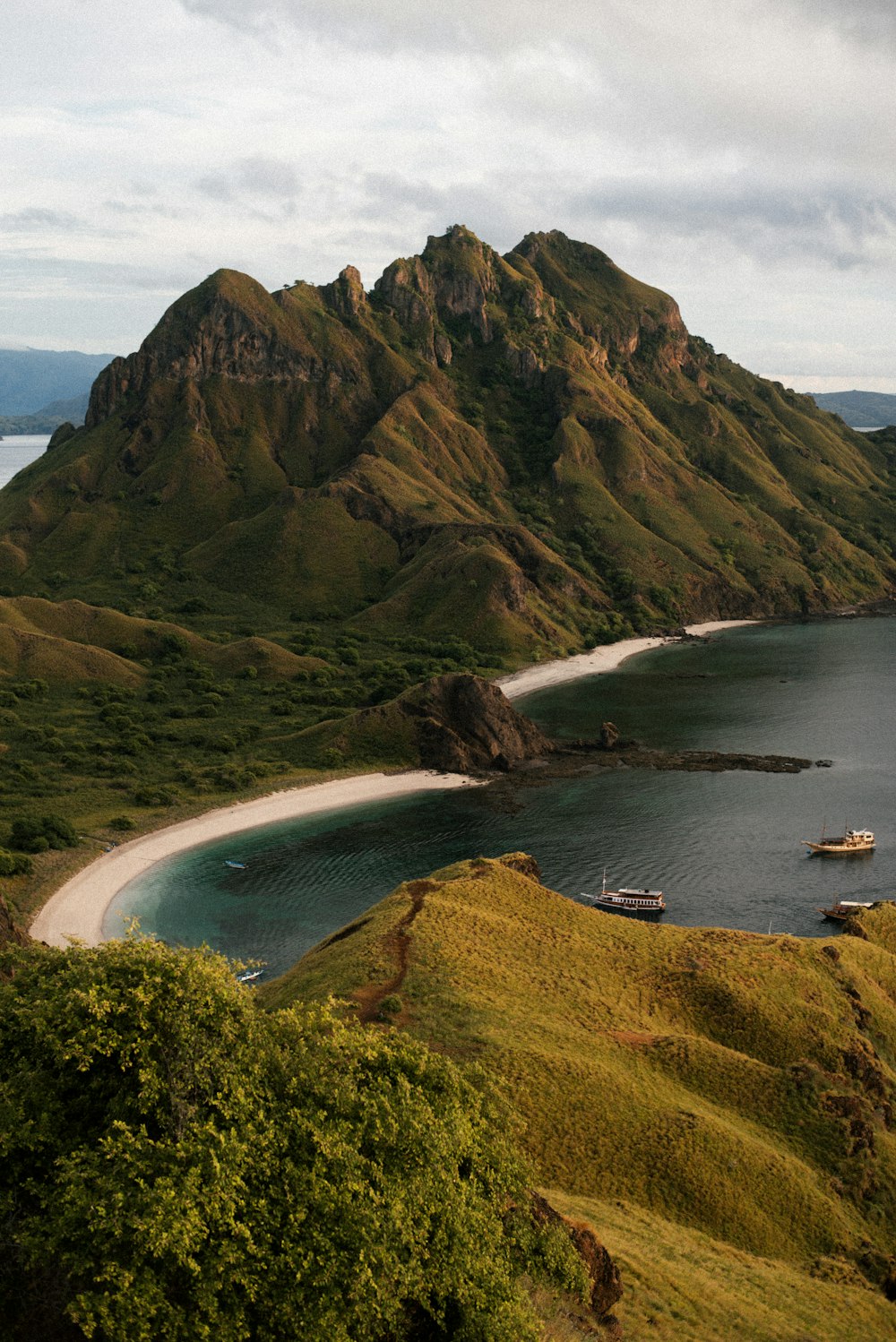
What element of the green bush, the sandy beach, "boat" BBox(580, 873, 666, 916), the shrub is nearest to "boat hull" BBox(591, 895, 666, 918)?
"boat" BBox(580, 873, 666, 916)

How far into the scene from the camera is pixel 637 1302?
40375 mm

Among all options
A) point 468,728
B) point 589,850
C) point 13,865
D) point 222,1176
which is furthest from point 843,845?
point 222,1176

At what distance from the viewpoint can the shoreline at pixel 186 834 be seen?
10038 cm

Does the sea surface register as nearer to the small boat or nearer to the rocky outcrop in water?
the small boat

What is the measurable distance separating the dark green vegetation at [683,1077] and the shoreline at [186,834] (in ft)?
114

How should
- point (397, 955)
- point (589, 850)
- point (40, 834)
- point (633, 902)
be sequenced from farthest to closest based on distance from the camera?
point (589, 850) < point (40, 834) < point (633, 902) < point (397, 955)

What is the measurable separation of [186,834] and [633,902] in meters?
55.0

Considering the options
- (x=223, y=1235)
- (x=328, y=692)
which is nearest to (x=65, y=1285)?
(x=223, y=1235)

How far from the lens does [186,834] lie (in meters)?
125

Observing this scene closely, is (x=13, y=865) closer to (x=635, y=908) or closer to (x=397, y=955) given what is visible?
(x=397, y=955)

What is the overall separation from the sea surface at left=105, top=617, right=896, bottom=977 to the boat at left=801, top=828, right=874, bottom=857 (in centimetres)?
146

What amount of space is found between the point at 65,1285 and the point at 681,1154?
107 feet

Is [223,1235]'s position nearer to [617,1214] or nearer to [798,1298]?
[617,1214]

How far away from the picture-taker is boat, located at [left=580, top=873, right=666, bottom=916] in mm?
105250
